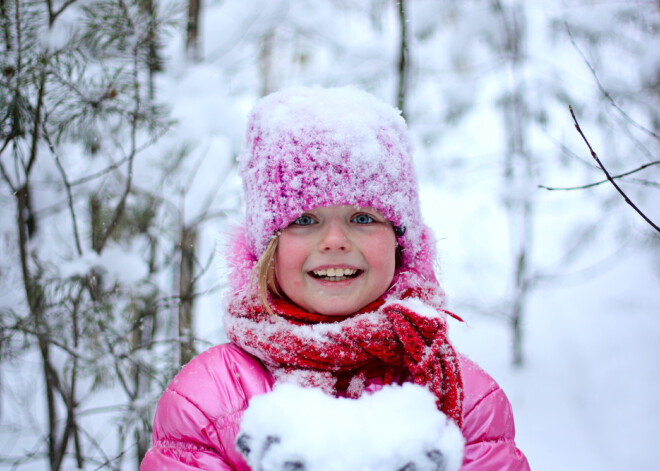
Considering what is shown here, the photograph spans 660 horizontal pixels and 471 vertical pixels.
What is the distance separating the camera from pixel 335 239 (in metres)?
1.31

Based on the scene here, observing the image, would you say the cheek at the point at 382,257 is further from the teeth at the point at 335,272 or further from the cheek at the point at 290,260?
the cheek at the point at 290,260

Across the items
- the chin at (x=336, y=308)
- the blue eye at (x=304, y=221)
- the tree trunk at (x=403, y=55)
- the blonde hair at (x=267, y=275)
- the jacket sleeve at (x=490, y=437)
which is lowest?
the jacket sleeve at (x=490, y=437)

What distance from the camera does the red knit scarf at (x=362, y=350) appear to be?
4.07 feet

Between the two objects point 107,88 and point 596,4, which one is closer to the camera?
point 107,88

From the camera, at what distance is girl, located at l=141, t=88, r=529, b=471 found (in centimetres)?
125

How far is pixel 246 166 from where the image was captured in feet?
4.96

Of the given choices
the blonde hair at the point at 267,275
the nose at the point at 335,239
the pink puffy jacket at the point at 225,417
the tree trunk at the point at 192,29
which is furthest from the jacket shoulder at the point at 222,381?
the tree trunk at the point at 192,29

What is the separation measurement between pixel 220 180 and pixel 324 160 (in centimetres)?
130

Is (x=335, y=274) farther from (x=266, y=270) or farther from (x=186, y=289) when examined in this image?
(x=186, y=289)

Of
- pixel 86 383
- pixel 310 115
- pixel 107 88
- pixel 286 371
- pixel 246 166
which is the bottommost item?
pixel 86 383

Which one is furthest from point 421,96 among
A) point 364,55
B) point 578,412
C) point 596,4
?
point 578,412

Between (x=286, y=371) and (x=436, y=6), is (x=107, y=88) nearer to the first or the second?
(x=286, y=371)

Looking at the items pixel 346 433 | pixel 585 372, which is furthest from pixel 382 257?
pixel 585 372

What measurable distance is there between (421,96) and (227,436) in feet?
16.2
